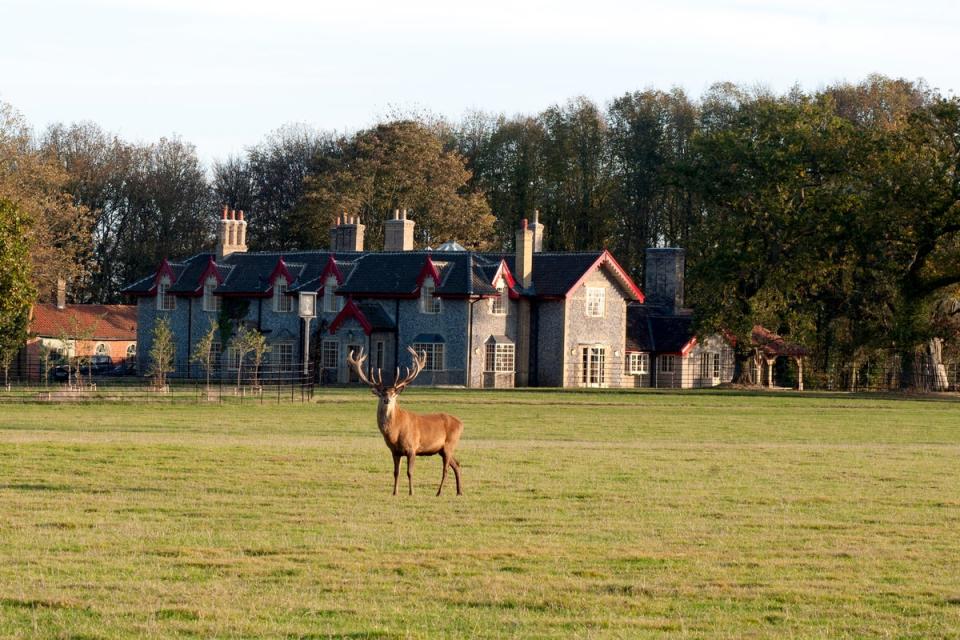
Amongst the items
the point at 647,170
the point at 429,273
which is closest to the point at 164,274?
the point at 429,273

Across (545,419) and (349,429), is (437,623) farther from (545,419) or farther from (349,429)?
(545,419)

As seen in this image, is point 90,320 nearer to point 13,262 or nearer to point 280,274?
point 280,274

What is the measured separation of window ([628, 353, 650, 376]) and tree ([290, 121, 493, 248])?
1442cm

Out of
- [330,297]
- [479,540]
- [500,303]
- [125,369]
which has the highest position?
[330,297]

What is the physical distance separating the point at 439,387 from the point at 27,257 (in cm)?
2378

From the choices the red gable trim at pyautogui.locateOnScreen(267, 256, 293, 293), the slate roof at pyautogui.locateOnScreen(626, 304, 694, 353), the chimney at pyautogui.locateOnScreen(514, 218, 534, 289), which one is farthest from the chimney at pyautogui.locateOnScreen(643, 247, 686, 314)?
the red gable trim at pyautogui.locateOnScreen(267, 256, 293, 293)

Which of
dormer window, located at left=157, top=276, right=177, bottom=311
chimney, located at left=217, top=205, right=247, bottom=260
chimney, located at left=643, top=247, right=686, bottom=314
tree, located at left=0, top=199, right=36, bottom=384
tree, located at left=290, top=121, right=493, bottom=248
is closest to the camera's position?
tree, located at left=0, top=199, right=36, bottom=384

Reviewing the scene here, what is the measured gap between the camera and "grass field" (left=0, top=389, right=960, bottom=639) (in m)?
11.5

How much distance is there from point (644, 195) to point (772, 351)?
16.7 meters

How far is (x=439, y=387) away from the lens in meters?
65.3

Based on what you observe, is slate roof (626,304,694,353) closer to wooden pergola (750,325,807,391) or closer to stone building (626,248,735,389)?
stone building (626,248,735,389)

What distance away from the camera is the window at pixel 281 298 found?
235 ft

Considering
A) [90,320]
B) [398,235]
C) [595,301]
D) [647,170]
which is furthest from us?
[647,170]

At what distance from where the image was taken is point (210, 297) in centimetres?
7438
